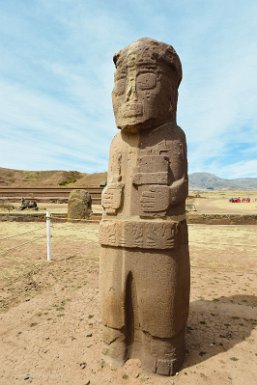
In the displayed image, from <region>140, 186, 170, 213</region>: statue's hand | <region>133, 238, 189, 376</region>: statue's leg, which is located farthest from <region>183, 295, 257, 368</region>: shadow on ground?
<region>140, 186, 170, 213</region>: statue's hand

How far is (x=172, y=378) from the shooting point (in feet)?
10.3

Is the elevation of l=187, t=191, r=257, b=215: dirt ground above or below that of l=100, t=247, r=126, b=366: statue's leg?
above

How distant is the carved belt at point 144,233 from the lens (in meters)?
3.04

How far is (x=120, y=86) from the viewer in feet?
10.8

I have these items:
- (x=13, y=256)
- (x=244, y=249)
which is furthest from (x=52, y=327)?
(x=244, y=249)

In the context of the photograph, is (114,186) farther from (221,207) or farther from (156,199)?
(221,207)

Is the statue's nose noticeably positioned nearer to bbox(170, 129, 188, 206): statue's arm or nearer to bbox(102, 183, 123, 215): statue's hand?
bbox(170, 129, 188, 206): statue's arm

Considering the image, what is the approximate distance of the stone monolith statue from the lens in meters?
3.09

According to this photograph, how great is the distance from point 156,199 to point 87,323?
235cm

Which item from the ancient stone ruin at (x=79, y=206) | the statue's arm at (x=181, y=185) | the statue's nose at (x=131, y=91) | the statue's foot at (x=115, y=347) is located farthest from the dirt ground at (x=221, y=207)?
the statue's nose at (x=131, y=91)

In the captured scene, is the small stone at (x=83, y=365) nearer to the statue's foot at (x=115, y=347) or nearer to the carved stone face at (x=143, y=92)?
the statue's foot at (x=115, y=347)

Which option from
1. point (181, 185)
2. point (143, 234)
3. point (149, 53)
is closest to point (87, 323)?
point (143, 234)

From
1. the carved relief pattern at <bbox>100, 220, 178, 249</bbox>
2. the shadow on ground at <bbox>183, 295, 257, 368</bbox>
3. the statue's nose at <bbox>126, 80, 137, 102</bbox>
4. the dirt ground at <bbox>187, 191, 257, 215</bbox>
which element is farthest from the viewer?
the dirt ground at <bbox>187, 191, 257, 215</bbox>

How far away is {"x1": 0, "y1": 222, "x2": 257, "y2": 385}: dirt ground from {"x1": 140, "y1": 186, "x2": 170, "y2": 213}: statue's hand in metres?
1.71
